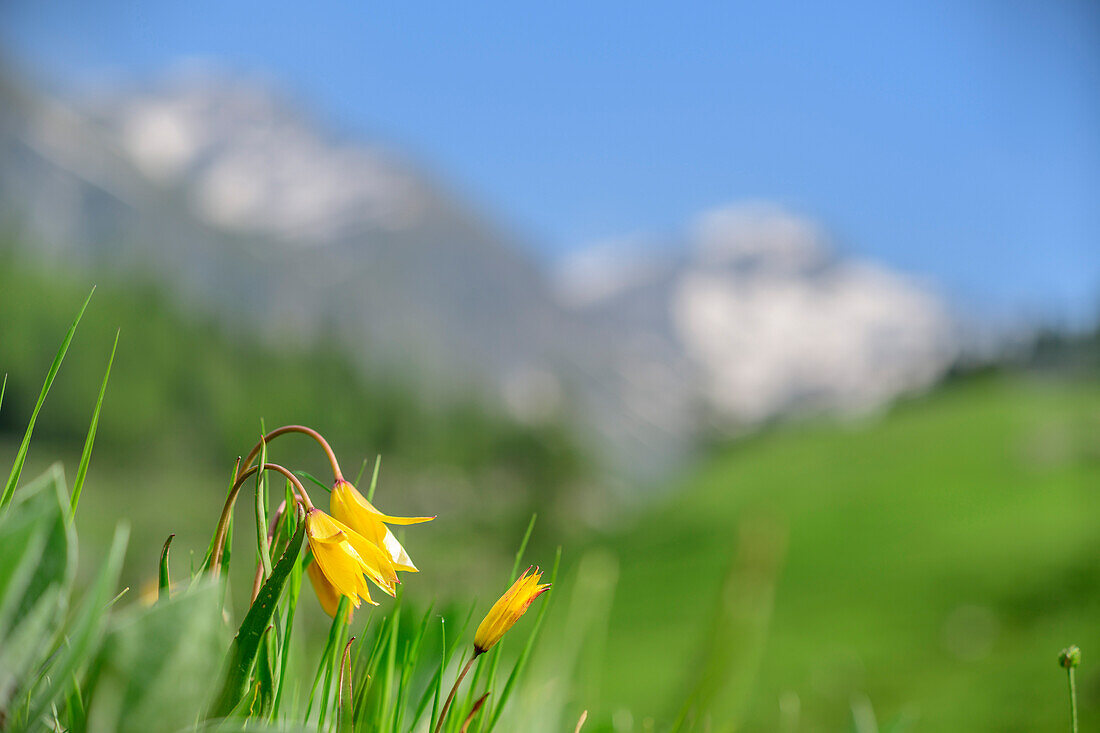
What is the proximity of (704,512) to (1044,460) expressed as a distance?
8.51ft

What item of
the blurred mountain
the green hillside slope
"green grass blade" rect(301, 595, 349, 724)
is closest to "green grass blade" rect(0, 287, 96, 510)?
"green grass blade" rect(301, 595, 349, 724)

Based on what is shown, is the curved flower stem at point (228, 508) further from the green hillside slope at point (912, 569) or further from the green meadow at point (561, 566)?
the green hillside slope at point (912, 569)

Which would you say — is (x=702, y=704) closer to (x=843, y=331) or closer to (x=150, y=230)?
(x=150, y=230)

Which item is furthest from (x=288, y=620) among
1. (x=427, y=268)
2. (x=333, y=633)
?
(x=427, y=268)

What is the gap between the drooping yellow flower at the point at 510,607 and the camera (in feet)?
0.91

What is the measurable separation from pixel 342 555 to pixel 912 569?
14.0ft

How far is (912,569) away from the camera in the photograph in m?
3.95

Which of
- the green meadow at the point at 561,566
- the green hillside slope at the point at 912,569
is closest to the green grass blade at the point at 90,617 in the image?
the green meadow at the point at 561,566

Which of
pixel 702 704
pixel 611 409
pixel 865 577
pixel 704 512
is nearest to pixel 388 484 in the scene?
pixel 704 512

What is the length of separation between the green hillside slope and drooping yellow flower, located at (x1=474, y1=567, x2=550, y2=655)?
43.8 inches

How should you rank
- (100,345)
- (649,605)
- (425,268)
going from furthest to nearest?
1. (425,268)
2. (100,345)
3. (649,605)

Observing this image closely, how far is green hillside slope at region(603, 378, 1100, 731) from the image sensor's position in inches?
107

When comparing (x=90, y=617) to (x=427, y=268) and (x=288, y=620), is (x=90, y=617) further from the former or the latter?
(x=427, y=268)

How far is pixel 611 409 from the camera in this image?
51.5m
